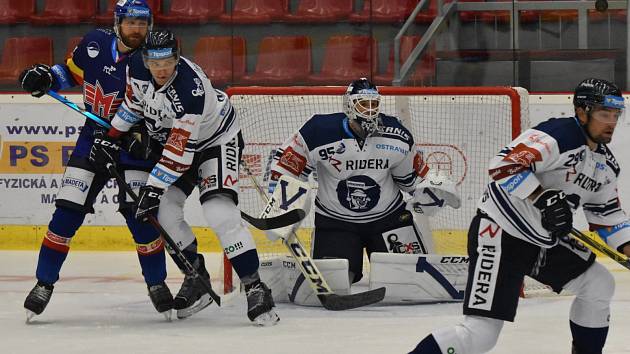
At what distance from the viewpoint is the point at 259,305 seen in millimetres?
4566

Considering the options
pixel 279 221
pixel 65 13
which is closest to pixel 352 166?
pixel 279 221

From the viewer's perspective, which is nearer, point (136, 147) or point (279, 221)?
point (136, 147)

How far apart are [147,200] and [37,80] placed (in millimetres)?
663

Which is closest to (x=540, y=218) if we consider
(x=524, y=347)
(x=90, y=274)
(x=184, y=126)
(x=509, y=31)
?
(x=524, y=347)

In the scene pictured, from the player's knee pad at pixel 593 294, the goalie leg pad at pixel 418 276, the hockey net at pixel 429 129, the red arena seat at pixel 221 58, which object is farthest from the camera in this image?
the red arena seat at pixel 221 58

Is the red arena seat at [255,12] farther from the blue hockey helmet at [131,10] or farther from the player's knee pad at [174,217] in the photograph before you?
the player's knee pad at [174,217]

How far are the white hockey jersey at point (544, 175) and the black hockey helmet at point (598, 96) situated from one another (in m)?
0.05

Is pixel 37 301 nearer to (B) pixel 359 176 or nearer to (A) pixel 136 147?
(A) pixel 136 147

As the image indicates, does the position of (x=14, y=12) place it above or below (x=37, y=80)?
above

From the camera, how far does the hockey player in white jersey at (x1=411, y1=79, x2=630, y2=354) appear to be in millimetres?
3283

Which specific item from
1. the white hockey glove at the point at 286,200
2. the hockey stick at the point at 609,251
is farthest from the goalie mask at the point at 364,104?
the hockey stick at the point at 609,251

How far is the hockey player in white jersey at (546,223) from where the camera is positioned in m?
3.28

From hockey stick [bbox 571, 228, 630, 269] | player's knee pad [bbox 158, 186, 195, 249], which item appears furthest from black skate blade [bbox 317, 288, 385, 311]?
hockey stick [bbox 571, 228, 630, 269]

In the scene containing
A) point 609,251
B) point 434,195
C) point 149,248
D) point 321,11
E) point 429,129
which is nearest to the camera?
point 609,251
